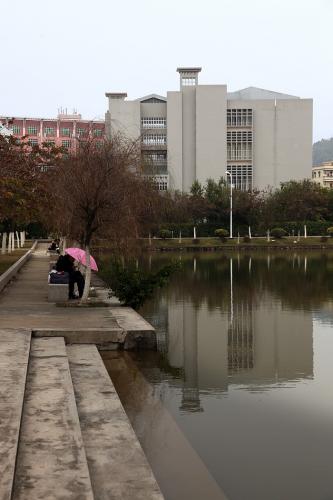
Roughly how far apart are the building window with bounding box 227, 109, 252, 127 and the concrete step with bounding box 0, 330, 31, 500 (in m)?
86.7

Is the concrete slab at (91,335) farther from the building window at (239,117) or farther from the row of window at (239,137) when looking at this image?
the building window at (239,117)

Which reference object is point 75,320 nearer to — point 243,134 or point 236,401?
point 236,401

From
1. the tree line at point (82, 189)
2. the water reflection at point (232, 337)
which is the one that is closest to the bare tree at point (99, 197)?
the tree line at point (82, 189)

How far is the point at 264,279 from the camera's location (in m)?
29.6

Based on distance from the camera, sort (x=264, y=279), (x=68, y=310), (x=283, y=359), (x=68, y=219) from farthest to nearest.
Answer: (x=264, y=279) < (x=68, y=219) < (x=68, y=310) < (x=283, y=359)

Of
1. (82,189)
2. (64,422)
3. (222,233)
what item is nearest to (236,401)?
(64,422)

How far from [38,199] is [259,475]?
55.3 feet

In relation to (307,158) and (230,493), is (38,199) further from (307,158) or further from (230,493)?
(307,158)

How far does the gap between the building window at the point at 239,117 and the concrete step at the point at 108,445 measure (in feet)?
290

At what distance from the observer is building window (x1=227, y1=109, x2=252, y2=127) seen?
95.3m

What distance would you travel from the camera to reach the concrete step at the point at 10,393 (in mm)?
5196

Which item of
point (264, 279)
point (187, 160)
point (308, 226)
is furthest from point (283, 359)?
point (187, 160)

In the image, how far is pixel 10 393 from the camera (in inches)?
289

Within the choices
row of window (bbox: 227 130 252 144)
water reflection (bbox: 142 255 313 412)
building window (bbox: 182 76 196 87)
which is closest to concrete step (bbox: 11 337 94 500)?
water reflection (bbox: 142 255 313 412)
